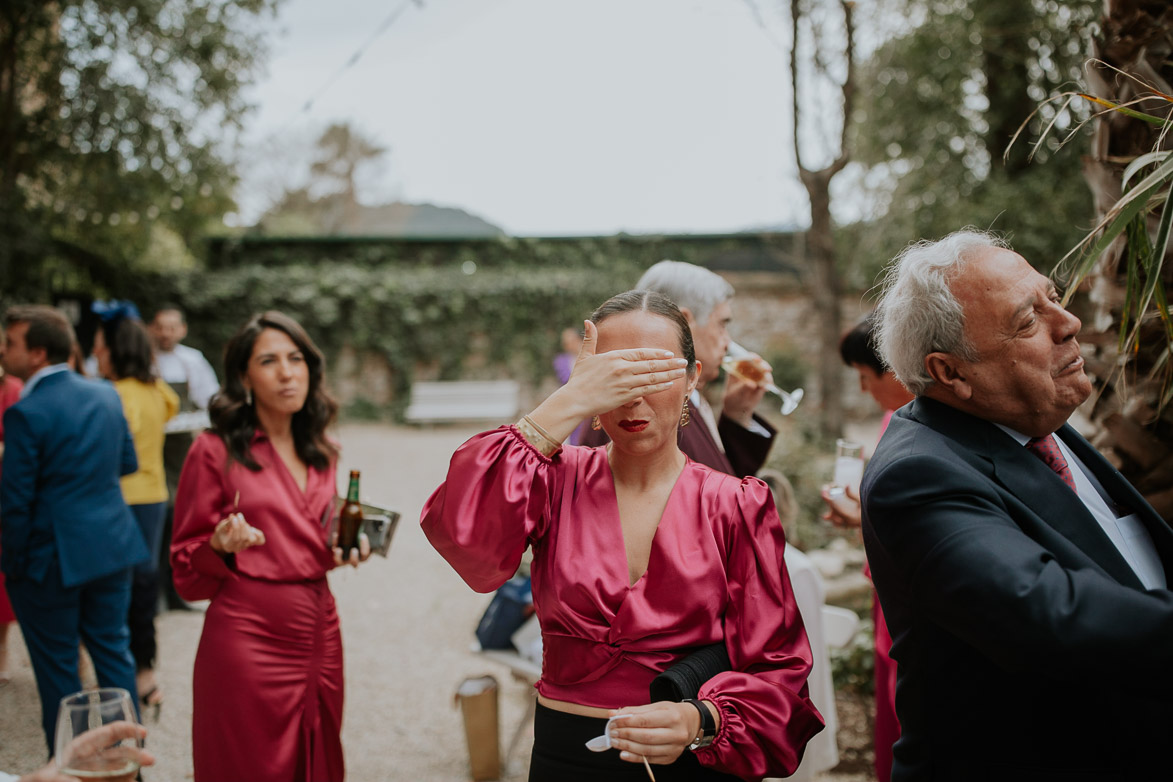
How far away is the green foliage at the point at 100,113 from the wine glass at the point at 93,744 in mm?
11642

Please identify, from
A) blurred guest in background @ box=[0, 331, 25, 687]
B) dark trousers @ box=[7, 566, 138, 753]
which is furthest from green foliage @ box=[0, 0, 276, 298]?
dark trousers @ box=[7, 566, 138, 753]

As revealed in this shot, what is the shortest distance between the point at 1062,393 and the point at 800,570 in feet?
4.75

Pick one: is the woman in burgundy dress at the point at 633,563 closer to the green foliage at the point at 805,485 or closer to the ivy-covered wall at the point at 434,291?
the green foliage at the point at 805,485

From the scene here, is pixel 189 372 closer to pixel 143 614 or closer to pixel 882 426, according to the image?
pixel 143 614

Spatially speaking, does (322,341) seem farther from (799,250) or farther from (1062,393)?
(1062,393)

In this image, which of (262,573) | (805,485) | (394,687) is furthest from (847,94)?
(262,573)

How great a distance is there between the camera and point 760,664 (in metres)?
1.80

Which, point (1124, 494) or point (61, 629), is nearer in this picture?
point (1124, 494)

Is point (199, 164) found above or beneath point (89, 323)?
above

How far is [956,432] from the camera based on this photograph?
1676 mm

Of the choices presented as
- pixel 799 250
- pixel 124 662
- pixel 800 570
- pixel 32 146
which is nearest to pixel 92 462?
pixel 124 662

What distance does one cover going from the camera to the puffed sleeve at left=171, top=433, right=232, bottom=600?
289cm

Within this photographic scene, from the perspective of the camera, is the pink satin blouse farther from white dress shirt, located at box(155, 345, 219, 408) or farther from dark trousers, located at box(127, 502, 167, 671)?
white dress shirt, located at box(155, 345, 219, 408)

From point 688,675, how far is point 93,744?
1.16 meters
